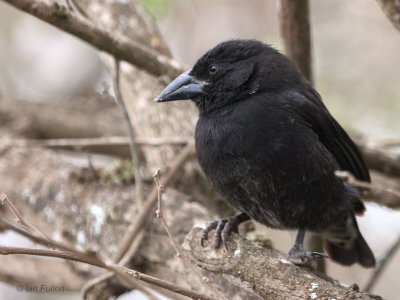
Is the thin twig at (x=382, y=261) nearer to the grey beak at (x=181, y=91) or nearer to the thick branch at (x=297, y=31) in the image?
the thick branch at (x=297, y=31)

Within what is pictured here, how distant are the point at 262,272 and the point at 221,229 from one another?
1.50 ft

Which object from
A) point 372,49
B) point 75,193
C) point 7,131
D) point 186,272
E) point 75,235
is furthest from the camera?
point 372,49

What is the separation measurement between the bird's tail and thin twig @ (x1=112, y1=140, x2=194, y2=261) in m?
1.02

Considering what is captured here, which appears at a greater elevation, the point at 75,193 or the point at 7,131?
the point at 7,131

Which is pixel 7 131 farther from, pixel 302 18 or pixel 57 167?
pixel 302 18

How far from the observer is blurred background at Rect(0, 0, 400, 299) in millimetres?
6531

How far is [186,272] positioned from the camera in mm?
3066

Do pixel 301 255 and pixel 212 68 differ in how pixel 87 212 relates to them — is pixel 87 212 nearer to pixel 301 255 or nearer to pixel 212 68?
pixel 212 68

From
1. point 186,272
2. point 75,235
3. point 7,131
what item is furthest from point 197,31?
point 186,272

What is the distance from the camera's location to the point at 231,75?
3248 millimetres

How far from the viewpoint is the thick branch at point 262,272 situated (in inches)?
94.0

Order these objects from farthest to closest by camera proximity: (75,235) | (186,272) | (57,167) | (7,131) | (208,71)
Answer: (7,131), (57,167), (75,235), (208,71), (186,272)

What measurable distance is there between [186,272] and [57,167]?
1.53 meters

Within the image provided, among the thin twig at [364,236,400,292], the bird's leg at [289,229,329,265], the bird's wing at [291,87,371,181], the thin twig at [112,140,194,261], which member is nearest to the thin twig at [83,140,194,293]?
the thin twig at [112,140,194,261]
